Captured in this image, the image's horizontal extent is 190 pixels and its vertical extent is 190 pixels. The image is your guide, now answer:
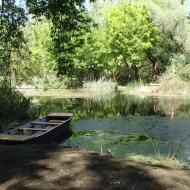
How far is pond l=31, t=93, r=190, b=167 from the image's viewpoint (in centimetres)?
931

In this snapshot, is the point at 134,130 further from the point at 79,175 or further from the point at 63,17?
the point at 79,175

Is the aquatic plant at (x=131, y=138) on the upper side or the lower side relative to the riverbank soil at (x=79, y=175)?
lower

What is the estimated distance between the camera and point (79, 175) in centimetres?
437

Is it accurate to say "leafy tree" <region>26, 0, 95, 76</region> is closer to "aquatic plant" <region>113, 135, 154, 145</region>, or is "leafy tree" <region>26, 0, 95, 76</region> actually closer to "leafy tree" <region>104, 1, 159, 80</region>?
"aquatic plant" <region>113, 135, 154, 145</region>

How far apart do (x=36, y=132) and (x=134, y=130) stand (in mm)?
4352

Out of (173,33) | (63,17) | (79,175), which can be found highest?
(173,33)

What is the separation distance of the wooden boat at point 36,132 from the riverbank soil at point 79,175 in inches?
126

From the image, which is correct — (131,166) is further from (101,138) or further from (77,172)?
(101,138)

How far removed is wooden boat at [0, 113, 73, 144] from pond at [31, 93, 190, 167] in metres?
0.58

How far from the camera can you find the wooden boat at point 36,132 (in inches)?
341

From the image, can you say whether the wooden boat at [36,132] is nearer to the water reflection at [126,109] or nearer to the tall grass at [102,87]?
the water reflection at [126,109]

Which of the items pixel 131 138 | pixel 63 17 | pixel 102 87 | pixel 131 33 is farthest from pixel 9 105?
pixel 131 33

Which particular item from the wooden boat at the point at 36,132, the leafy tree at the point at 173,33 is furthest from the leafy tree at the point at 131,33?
the wooden boat at the point at 36,132

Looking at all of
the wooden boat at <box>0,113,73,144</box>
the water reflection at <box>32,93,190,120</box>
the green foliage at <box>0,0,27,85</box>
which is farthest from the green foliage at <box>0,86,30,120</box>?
the green foliage at <box>0,0,27,85</box>
